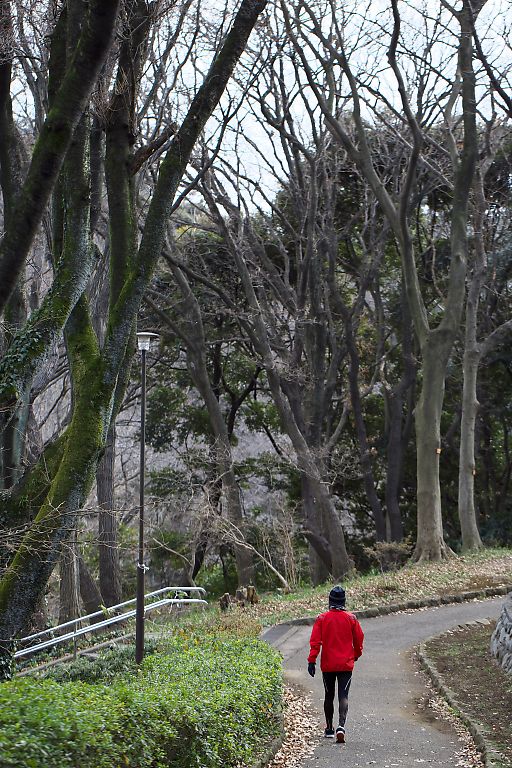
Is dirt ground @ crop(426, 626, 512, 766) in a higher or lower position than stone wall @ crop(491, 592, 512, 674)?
lower

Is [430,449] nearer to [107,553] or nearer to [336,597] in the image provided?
[107,553]

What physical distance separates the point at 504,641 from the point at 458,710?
6.51ft

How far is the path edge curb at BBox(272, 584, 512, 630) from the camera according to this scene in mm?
16766

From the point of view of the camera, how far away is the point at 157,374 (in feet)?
105

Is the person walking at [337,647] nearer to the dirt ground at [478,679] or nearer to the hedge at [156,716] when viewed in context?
the hedge at [156,716]

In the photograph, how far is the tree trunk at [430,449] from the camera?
21.5 m

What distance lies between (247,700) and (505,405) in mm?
25080

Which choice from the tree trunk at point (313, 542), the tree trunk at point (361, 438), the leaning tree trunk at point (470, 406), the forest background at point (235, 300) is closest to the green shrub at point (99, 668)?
the forest background at point (235, 300)

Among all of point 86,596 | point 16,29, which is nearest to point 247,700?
point 16,29

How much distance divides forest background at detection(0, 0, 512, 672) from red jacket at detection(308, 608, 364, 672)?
249 cm

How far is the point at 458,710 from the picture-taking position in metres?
9.95

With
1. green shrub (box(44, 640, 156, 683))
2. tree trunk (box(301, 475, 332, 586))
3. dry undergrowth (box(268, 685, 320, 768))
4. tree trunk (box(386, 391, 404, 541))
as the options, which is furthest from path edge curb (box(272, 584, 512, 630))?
tree trunk (box(386, 391, 404, 541))

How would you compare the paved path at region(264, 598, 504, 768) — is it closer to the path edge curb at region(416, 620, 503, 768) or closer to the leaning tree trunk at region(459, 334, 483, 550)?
the path edge curb at region(416, 620, 503, 768)

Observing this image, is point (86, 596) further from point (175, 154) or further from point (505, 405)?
point (505, 405)
